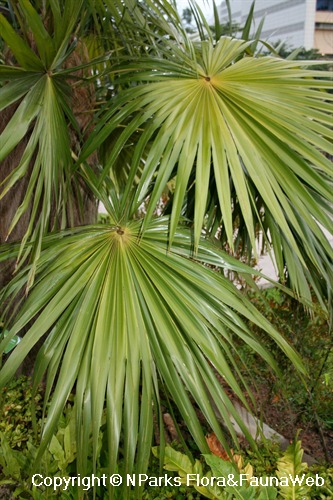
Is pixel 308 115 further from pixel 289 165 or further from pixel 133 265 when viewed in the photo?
pixel 133 265

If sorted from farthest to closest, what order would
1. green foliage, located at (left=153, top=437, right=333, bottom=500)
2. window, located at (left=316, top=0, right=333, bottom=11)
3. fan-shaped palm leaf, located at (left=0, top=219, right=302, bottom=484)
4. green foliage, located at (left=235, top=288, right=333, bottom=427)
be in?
window, located at (left=316, top=0, right=333, bottom=11) → green foliage, located at (left=235, top=288, right=333, bottom=427) → green foliage, located at (left=153, top=437, right=333, bottom=500) → fan-shaped palm leaf, located at (left=0, top=219, right=302, bottom=484)

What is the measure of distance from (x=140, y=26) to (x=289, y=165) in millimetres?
701

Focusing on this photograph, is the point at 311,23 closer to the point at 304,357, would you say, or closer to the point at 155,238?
the point at 304,357

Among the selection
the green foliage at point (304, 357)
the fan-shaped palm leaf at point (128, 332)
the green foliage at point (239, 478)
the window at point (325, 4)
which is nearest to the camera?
the fan-shaped palm leaf at point (128, 332)

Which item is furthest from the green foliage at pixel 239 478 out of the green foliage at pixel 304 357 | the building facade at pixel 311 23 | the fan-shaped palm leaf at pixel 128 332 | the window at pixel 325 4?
the window at pixel 325 4

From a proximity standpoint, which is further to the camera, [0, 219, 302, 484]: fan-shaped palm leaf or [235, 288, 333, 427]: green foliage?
[235, 288, 333, 427]: green foliage

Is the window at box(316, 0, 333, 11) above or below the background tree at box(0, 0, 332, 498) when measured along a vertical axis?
above

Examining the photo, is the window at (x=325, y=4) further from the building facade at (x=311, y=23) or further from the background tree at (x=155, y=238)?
the background tree at (x=155, y=238)

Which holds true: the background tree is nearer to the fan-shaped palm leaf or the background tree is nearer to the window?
the fan-shaped palm leaf

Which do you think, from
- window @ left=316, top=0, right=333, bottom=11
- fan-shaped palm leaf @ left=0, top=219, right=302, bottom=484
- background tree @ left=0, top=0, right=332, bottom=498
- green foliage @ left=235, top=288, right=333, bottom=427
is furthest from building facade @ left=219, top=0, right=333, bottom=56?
fan-shaped palm leaf @ left=0, top=219, right=302, bottom=484

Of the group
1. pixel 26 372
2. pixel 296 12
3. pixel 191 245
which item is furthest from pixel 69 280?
pixel 296 12

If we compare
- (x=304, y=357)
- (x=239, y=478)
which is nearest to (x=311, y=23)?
(x=304, y=357)

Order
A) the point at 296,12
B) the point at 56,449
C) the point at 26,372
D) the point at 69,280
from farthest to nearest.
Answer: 1. the point at 296,12
2. the point at 26,372
3. the point at 56,449
4. the point at 69,280

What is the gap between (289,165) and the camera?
95 cm
